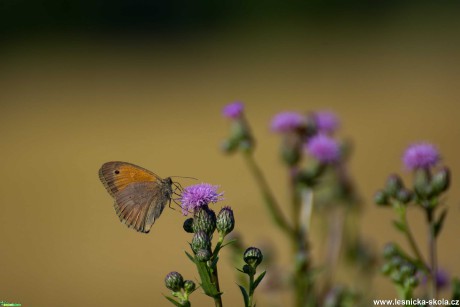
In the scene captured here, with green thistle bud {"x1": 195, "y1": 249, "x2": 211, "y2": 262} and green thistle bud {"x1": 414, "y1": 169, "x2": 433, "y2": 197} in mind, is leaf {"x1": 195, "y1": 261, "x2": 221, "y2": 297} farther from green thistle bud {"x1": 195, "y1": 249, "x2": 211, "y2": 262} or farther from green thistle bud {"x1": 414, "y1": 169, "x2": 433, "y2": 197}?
green thistle bud {"x1": 414, "y1": 169, "x2": 433, "y2": 197}

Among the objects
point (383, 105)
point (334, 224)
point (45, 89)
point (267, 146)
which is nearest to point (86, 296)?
point (267, 146)

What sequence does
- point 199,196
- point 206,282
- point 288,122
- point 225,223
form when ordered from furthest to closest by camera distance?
point 288,122 < point 199,196 < point 225,223 < point 206,282

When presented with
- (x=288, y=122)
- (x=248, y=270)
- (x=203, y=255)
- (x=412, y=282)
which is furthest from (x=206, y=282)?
(x=288, y=122)

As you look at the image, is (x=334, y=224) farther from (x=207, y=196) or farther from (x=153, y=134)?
(x=153, y=134)

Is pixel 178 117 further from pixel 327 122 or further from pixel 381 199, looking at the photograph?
pixel 381 199

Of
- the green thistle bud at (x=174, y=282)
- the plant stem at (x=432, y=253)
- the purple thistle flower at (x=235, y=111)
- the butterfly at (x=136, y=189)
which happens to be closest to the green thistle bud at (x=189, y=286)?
the green thistle bud at (x=174, y=282)

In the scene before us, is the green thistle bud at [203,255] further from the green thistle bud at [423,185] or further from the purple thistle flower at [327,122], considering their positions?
the purple thistle flower at [327,122]

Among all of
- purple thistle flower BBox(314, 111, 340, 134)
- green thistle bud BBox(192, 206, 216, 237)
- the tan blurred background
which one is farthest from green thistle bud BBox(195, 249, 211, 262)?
the tan blurred background
